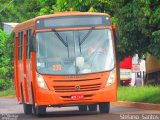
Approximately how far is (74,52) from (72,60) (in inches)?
10.2

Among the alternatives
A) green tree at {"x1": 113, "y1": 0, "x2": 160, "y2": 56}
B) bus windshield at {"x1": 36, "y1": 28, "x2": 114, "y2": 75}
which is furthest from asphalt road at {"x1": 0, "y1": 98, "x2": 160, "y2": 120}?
green tree at {"x1": 113, "y1": 0, "x2": 160, "y2": 56}

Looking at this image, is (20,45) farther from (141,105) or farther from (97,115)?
(141,105)

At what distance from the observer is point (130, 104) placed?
30781 mm

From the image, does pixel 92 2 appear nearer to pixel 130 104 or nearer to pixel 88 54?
pixel 130 104

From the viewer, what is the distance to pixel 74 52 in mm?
23641

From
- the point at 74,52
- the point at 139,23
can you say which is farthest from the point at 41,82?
the point at 139,23

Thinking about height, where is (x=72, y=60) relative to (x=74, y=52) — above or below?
below

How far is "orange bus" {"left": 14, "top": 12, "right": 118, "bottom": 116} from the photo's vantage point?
76.4 ft

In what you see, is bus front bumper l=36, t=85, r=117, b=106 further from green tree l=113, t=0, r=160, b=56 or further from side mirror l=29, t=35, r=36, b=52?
green tree l=113, t=0, r=160, b=56

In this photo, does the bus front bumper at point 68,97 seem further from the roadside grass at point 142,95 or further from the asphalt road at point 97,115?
the roadside grass at point 142,95

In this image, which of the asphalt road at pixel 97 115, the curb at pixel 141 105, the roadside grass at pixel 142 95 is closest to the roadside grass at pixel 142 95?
the roadside grass at pixel 142 95

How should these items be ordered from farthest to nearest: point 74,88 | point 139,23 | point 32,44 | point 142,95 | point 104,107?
point 142,95
point 139,23
point 104,107
point 32,44
point 74,88

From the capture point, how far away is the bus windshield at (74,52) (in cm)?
2348

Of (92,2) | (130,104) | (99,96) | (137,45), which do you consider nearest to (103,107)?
(99,96)
